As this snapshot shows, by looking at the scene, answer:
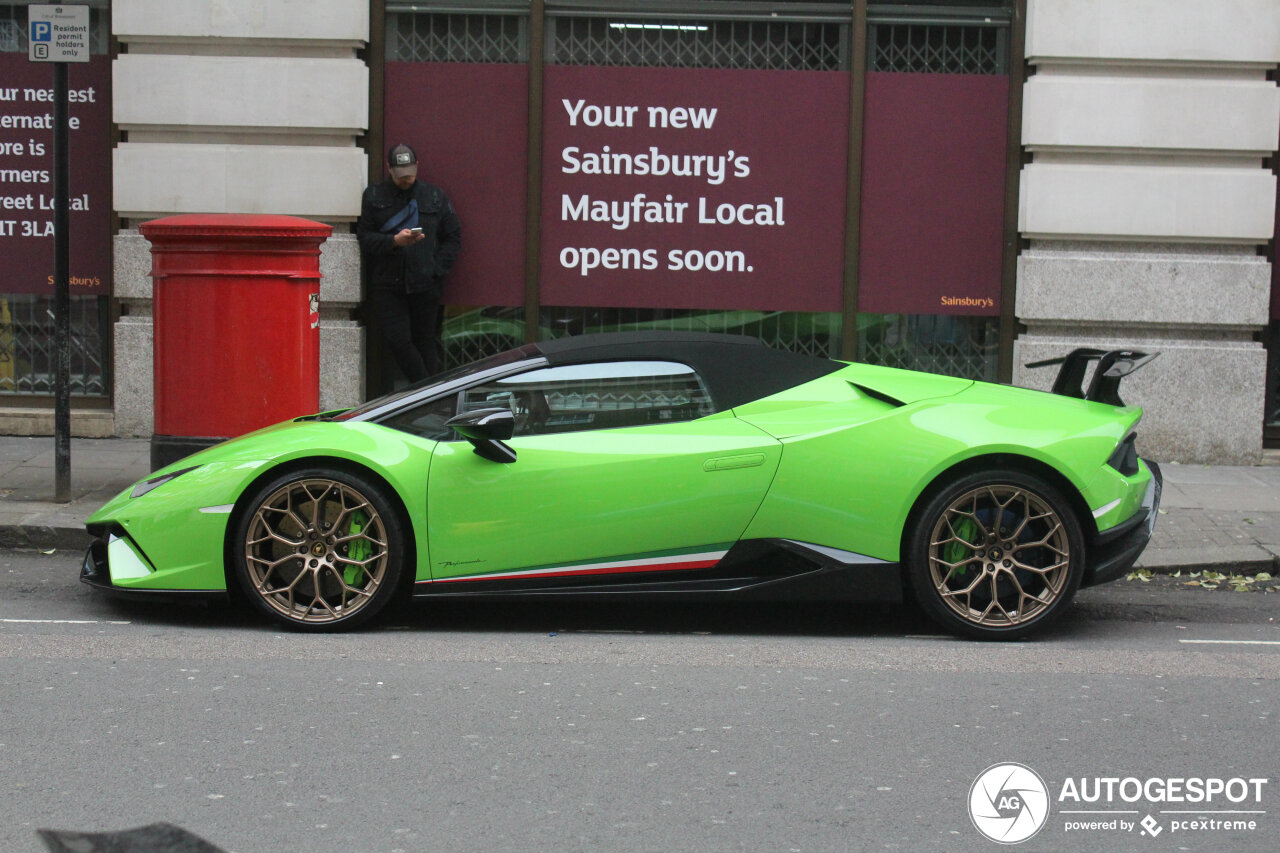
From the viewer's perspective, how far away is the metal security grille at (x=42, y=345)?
34.8 ft

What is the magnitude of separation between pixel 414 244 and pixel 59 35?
2662 millimetres

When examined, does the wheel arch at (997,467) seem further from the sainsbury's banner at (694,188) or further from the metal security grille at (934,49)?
the metal security grille at (934,49)

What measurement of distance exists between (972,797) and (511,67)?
745 centimetres

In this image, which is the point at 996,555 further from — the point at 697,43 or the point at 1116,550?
the point at 697,43

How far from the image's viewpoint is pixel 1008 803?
3984 mm

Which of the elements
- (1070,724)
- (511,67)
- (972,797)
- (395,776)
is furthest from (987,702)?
(511,67)

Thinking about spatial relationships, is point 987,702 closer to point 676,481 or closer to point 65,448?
point 676,481

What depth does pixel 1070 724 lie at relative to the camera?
4715 mm

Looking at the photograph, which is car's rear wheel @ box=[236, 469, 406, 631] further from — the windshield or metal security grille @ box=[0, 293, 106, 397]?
metal security grille @ box=[0, 293, 106, 397]

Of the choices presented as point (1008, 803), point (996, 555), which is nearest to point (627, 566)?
point (996, 555)

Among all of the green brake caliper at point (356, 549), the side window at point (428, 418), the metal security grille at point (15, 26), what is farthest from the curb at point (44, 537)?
the metal security grille at point (15, 26)

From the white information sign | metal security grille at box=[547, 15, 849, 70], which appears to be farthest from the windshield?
metal security grille at box=[547, 15, 849, 70]

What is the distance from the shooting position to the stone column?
33.0ft

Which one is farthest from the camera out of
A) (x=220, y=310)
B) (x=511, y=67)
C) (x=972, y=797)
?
(x=511, y=67)
